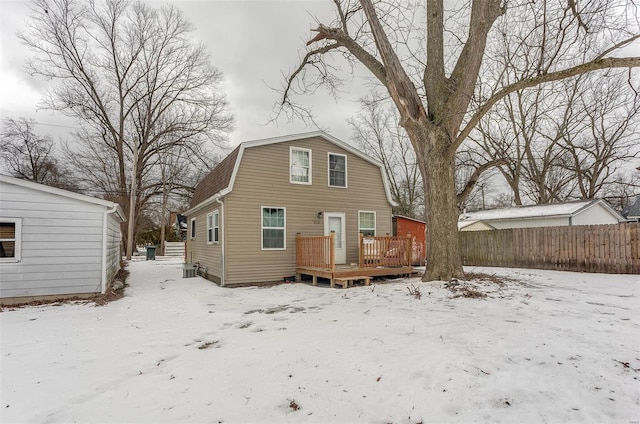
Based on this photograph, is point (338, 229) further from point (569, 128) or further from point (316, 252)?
point (569, 128)

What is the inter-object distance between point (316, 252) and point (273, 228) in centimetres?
168

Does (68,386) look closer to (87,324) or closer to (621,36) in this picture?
(87,324)

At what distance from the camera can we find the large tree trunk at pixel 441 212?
7297 mm

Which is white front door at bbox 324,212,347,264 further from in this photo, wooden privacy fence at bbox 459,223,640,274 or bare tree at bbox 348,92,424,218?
bare tree at bbox 348,92,424,218

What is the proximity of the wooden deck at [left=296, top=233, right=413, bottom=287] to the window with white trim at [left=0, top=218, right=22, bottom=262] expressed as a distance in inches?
269

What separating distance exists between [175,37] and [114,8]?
3922mm

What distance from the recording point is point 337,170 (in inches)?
445

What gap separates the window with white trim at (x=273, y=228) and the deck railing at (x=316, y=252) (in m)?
0.56

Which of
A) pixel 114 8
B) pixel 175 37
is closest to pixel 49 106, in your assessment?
pixel 114 8

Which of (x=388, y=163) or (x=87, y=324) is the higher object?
(x=388, y=163)

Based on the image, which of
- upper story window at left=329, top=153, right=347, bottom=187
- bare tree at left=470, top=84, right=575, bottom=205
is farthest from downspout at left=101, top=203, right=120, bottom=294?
bare tree at left=470, top=84, right=575, bottom=205

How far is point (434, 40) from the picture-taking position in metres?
7.52

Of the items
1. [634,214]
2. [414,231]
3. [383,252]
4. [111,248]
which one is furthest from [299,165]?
[634,214]

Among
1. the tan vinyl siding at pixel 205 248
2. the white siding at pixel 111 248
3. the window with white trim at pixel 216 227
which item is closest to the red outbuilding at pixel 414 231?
the window with white trim at pixel 216 227
